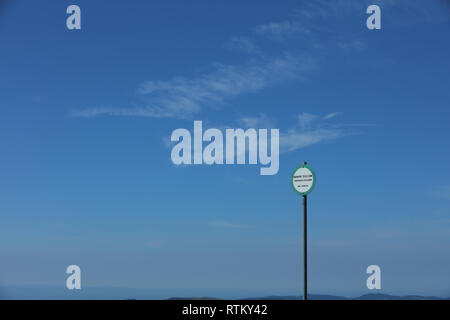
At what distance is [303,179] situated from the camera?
1806cm

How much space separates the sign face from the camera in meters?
17.9

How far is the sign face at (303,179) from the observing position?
1792 centimetres
